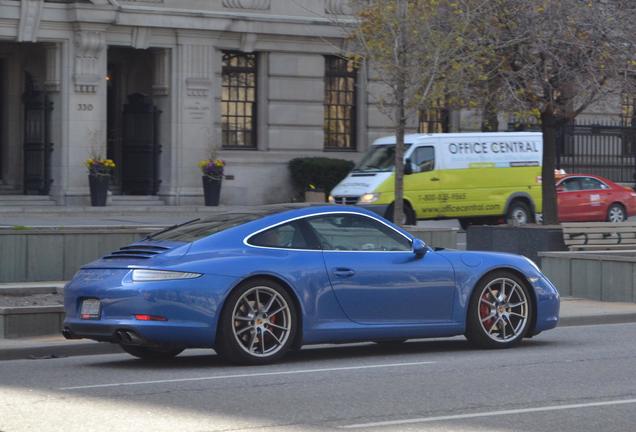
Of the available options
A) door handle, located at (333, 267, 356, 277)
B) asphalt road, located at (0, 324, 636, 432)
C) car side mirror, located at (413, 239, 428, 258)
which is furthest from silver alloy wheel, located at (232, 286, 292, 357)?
car side mirror, located at (413, 239, 428, 258)

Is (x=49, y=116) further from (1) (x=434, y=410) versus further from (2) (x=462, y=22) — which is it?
(1) (x=434, y=410)

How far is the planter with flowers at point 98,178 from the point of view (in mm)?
33406

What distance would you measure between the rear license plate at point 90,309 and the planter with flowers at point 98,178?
73.0 feet

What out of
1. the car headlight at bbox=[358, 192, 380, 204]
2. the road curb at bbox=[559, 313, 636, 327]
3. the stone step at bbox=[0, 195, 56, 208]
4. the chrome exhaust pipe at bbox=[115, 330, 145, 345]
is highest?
the car headlight at bbox=[358, 192, 380, 204]

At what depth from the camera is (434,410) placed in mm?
9242

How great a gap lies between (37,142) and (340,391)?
2621cm

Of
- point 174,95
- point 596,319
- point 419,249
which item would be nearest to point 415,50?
point 596,319

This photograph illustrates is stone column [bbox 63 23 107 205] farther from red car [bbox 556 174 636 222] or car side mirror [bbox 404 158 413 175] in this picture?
red car [bbox 556 174 636 222]

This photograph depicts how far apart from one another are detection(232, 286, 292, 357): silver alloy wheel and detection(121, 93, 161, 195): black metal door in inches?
980

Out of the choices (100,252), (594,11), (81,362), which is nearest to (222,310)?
(81,362)

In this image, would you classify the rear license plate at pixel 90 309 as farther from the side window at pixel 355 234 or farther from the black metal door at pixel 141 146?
the black metal door at pixel 141 146

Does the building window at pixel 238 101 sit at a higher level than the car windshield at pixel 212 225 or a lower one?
higher

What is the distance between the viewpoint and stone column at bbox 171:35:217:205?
117ft

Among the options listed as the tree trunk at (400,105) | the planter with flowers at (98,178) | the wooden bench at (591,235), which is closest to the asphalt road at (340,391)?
the wooden bench at (591,235)
